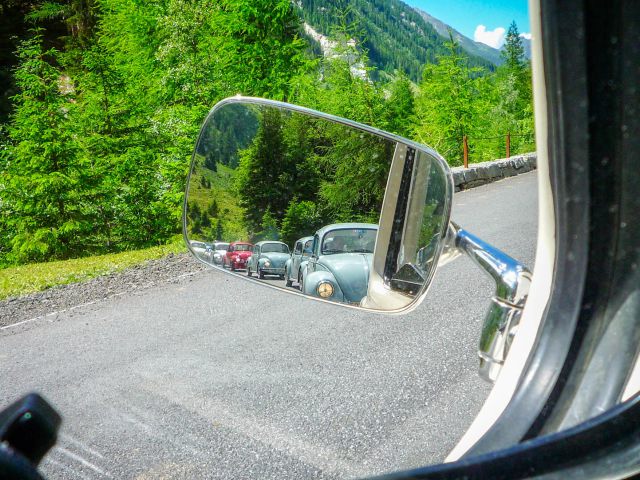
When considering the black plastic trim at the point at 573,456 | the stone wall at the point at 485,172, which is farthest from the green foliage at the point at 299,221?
the stone wall at the point at 485,172

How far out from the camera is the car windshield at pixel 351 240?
902 mm

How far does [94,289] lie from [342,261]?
4221 millimetres

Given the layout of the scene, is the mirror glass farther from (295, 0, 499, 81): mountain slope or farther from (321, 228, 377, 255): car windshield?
(295, 0, 499, 81): mountain slope

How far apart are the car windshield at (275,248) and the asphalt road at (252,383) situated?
982mm

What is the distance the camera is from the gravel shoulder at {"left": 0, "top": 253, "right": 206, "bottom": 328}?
4266mm

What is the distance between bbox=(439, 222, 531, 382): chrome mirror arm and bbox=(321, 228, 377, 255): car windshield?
142 mm

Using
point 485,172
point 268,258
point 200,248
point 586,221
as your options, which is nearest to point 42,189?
point 485,172

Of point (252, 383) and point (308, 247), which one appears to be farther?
point (252, 383)

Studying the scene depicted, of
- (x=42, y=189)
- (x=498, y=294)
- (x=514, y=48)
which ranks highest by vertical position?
(x=514, y=48)

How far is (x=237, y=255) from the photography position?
3.49 feet

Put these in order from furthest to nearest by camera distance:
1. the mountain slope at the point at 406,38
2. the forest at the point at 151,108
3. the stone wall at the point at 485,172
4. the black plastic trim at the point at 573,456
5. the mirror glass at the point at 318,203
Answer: the forest at the point at 151,108, the stone wall at the point at 485,172, the mountain slope at the point at 406,38, the mirror glass at the point at 318,203, the black plastic trim at the point at 573,456

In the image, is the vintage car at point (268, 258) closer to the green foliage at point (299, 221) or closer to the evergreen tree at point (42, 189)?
the green foliage at point (299, 221)

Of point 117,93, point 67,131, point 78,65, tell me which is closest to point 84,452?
point 67,131

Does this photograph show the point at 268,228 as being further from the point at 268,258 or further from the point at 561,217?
the point at 561,217
